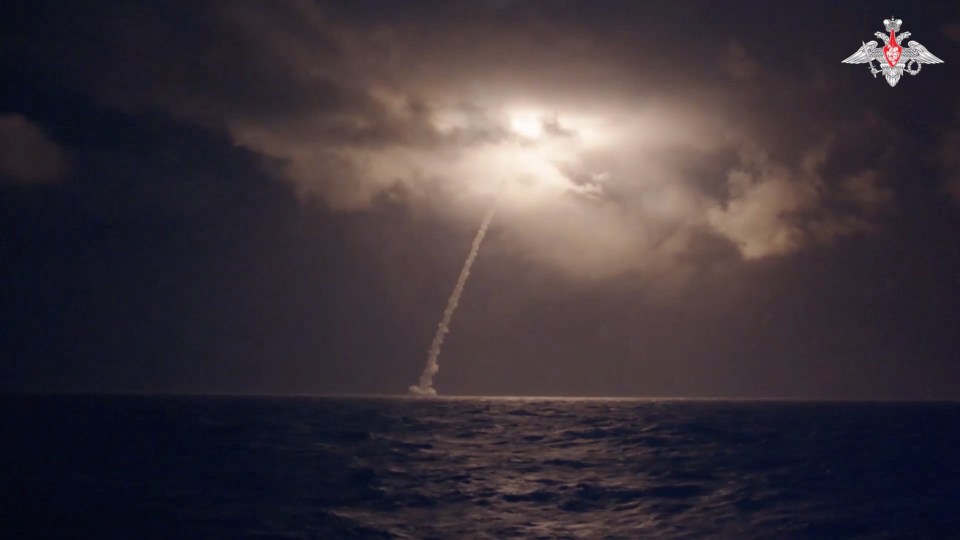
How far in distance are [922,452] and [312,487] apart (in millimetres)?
26394

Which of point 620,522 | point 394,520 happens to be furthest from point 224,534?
point 620,522

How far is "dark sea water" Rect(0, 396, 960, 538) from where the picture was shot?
69.5 ft

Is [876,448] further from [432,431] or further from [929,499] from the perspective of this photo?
[432,431]

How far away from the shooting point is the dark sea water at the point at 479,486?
21172mm

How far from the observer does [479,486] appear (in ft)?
90.1

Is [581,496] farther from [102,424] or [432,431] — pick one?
[102,424]

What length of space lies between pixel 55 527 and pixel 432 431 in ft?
100

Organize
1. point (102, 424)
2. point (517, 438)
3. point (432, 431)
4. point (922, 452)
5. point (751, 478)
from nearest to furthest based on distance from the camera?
1. point (751, 478)
2. point (922, 452)
3. point (517, 438)
4. point (432, 431)
5. point (102, 424)

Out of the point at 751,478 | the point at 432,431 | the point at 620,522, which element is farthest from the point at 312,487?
the point at 432,431

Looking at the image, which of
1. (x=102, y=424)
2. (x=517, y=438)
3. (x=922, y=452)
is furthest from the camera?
(x=102, y=424)

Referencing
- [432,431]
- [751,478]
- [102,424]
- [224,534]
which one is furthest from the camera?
[102,424]

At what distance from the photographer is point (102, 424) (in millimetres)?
55625

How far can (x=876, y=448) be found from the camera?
3734cm

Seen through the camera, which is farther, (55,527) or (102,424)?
(102,424)
